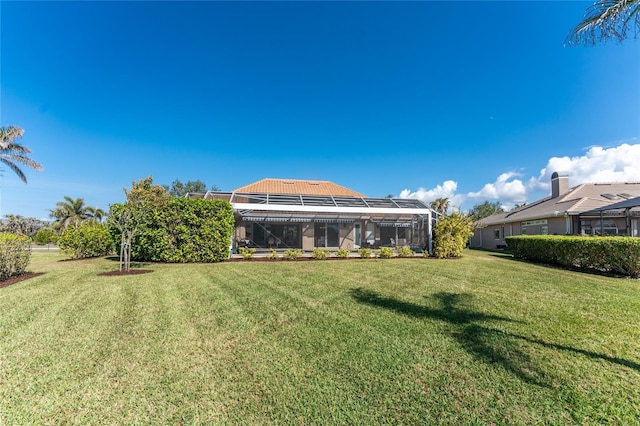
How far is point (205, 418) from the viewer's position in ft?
9.82

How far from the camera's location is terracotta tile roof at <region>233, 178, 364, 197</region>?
28406 millimetres

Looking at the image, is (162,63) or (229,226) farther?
(162,63)

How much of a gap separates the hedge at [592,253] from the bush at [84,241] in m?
27.8

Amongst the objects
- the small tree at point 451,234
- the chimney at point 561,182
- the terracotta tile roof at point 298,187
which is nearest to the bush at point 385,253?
the small tree at point 451,234

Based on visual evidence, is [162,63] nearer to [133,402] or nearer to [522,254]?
[133,402]

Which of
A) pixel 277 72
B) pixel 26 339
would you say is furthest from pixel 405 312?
pixel 277 72

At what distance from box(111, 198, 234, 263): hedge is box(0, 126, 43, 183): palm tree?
483 inches

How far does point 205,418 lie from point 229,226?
1365cm

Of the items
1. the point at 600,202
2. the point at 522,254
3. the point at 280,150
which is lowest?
the point at 522,254

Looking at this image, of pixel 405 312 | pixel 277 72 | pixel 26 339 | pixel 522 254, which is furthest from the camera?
pixel 277 72

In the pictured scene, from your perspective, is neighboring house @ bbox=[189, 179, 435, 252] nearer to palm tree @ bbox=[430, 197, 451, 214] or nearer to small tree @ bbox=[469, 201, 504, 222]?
palm tree @ bbox=[430, 197, 451, 214]

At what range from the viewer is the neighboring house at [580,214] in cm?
2034

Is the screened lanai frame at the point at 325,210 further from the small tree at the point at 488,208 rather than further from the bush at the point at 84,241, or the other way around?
the small tree at the point at 488,208

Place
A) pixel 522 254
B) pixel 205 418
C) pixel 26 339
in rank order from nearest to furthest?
pixel 205 418 → pixel 26 339 → pixel 522 254
